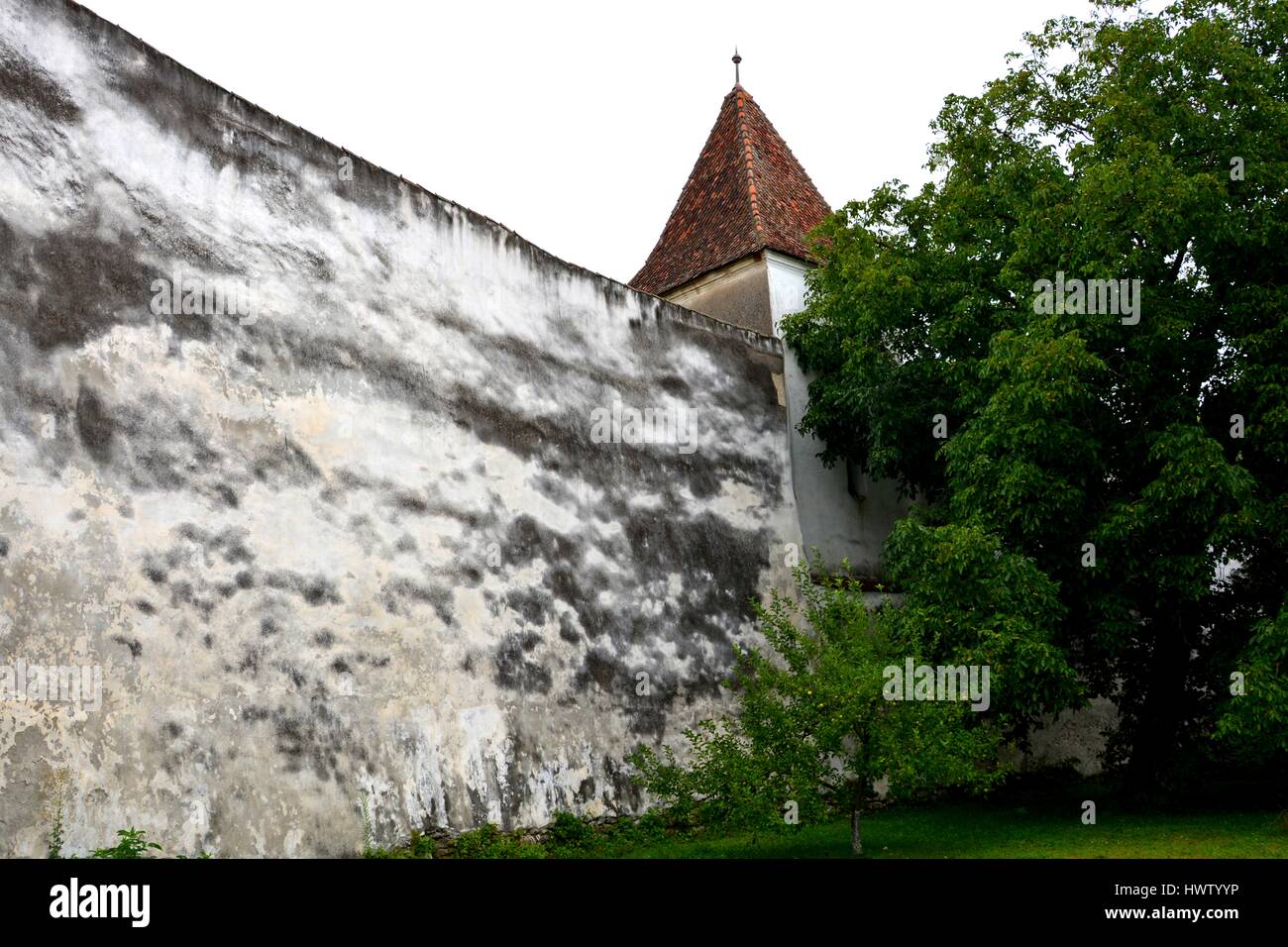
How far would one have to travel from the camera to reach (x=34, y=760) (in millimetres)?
7797

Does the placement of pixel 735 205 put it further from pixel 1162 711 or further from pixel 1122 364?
pixel 1162 711

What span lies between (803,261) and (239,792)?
12.2 m

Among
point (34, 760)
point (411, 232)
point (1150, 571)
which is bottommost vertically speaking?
point (34, 760)

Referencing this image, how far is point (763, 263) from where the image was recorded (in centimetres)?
1781

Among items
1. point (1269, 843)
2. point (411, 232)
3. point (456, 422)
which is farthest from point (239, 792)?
point (1269, 843)

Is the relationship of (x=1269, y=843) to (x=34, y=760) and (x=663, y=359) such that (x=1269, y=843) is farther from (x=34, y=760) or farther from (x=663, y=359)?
(x=34, y=760)

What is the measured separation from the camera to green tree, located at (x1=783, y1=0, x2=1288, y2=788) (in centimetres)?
1223

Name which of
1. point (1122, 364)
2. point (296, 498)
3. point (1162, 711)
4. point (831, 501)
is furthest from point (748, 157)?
point (296, 498)

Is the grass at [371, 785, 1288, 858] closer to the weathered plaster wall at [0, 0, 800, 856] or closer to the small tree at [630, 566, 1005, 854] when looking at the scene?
the weathered plaster wall at [0, 0, 800, 856]

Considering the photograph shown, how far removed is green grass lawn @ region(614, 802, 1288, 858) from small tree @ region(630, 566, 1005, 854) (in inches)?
23.9

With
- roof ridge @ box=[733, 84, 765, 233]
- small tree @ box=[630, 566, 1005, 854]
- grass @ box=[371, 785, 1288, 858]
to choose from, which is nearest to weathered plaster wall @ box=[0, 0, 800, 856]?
grass @ box=[371, 785, 1288, 858]

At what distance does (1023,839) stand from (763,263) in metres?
9.38

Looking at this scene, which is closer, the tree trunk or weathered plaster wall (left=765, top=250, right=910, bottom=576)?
the tree trunk
